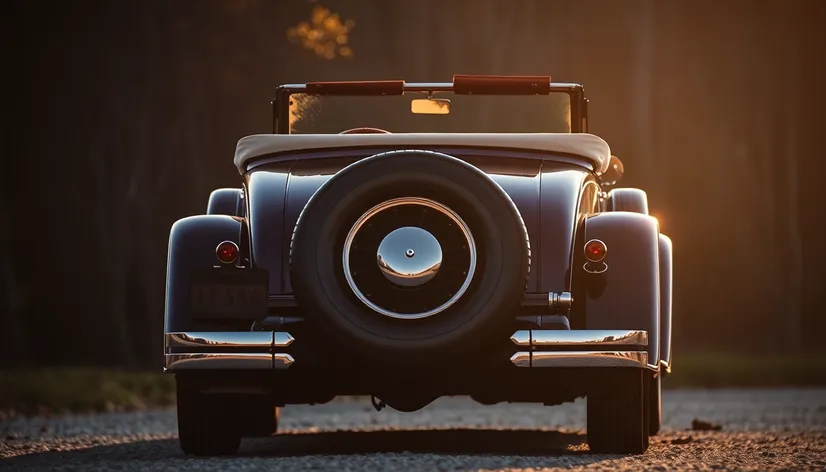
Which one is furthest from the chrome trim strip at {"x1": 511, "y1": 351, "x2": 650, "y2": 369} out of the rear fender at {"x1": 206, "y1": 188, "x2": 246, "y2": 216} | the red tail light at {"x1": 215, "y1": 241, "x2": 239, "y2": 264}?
the rear fender at {"x1": 206, "y1": 188, "x2": 246, "y2": 216}

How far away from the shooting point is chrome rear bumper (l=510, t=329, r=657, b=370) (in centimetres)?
573

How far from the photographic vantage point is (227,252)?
612 centimetres

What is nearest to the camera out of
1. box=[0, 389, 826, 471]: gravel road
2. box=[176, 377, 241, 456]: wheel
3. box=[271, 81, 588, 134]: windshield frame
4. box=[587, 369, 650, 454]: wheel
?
box=[0, 389, 826, 471]: gravel road

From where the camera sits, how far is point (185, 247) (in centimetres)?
620

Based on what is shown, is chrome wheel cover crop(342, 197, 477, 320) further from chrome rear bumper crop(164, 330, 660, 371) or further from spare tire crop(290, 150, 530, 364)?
chrome rear bumper crop(164, 330, 660, 371)

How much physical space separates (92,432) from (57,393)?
390 centimetres

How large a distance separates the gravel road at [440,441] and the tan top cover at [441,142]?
1.43 metres

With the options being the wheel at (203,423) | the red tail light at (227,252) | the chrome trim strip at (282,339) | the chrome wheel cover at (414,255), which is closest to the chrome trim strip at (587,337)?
the chrome wheel cover at (414,255)

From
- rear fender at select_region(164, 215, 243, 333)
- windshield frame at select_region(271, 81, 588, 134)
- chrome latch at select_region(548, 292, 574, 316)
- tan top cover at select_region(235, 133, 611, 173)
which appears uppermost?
windshield frame at select_region(271, 81, 588, 134)

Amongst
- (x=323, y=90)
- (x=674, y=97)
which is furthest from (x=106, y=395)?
(x=674, y=97)

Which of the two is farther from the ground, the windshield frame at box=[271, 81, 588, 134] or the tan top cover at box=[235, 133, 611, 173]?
the windshield frame at box=[271, 81, 588, 134]

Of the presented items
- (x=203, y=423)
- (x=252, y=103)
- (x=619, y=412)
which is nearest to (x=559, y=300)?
(x=619, y=412)

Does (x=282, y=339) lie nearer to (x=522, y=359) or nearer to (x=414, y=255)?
(x=414, y=255)

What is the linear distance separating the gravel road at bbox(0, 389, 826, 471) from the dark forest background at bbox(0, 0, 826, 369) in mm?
8778
